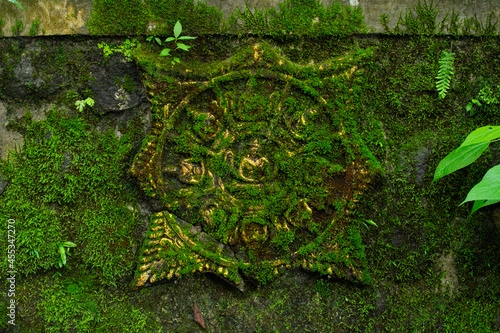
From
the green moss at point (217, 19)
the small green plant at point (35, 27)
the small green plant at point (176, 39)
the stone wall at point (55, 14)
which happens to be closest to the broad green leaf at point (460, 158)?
the green moss at point (217, 19)

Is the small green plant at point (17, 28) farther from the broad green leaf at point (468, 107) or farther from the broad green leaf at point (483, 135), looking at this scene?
the broad green leaf at point (468, 107)

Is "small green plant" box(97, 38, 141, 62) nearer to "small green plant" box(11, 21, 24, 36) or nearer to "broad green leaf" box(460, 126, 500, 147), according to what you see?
"small green plant" box(11, 21, 24, 36)

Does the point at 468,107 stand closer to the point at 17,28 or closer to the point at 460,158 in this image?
the point at 460,158

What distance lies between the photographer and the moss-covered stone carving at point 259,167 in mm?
2336

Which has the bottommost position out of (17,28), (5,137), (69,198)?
(69,198)

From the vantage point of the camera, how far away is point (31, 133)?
2420 millimetres

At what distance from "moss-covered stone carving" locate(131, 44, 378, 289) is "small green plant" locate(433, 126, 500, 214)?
0.48 m

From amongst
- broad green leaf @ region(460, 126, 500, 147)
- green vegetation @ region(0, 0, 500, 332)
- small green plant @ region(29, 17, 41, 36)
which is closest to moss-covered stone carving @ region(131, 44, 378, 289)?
green vegetation @ region(0, 0, 500, 332)

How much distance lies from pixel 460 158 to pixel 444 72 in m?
0.72

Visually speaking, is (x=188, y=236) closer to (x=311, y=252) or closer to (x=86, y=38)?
(x=311, y=252)

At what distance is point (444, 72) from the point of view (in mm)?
2537

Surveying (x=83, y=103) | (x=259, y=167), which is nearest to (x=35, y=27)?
(x=83, y=103)

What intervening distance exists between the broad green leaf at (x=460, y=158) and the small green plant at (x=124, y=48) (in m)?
2.25

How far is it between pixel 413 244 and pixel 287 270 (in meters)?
1.00
